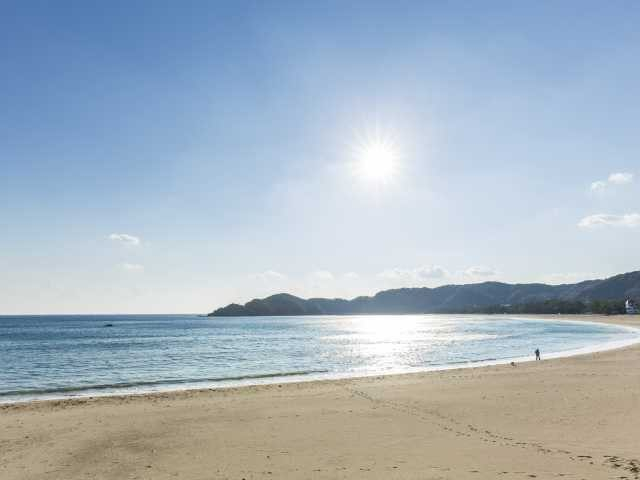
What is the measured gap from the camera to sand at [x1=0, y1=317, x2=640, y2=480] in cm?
1398

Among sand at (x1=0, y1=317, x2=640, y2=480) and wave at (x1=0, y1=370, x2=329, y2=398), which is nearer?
sand at (x1=0, y1=317, x2=640, y2=480)

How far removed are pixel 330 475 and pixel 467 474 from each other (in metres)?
3.78

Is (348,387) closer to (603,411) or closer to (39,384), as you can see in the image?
(603,411)

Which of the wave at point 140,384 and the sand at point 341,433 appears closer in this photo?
the sand at point 341,433

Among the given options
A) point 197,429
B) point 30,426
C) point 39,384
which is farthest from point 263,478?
point 39,384

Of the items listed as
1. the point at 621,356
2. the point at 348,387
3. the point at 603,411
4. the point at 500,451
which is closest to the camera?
the point at 500,451

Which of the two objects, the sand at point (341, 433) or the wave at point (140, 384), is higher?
the sand at point (341, 433)

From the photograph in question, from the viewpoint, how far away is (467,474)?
42.2ft

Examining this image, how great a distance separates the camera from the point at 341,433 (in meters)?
18.6

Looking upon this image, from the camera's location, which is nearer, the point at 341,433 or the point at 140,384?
the point at 341,433

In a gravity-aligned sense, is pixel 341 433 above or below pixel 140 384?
above

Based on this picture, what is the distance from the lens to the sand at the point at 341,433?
14.0 m

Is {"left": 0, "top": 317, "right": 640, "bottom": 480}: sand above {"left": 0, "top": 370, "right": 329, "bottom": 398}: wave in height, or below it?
above

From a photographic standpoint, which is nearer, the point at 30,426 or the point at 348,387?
the point at 30,426
